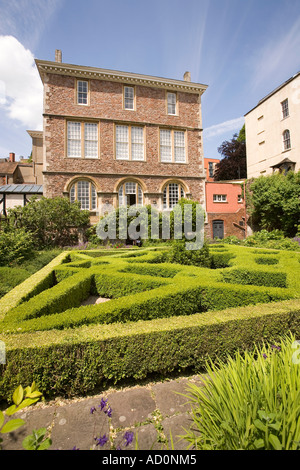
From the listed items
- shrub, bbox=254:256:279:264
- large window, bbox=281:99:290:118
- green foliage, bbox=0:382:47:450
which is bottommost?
green foliage, bbox=0:382:47:450

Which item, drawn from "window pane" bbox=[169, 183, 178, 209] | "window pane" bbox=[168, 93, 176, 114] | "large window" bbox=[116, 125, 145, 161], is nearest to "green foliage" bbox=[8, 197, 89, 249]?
"large window" bbox=[116, 125, 145, 161]

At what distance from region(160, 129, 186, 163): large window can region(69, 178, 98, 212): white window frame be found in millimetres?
6137

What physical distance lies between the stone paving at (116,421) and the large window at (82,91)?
19159 millimetres

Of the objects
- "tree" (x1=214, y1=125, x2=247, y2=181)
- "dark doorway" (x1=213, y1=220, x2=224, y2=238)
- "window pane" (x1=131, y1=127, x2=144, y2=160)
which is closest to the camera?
"window pane" (x1=131, y1=127, x2=144, y2=160)

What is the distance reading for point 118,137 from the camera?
17719mm

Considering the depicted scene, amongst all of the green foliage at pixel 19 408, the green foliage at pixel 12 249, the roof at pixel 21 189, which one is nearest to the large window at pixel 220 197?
the roof at pixel 21 189

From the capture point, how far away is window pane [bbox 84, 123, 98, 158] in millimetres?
17047

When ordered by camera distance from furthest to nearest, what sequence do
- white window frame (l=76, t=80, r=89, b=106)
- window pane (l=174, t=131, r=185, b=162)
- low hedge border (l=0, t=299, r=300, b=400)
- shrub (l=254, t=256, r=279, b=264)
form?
window pane (l=174, t=131, r=185, b=162)
white window frame (l=76, t=80, r=89, b=106)
shrub (l=254, t=256, r=279, b=264)
low hedge border (l=0, t=299, r=300, b=400)

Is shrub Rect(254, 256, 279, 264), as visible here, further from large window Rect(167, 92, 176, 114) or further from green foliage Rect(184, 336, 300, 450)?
large window Rect(167, 92, 176, 114)

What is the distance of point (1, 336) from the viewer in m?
2.64

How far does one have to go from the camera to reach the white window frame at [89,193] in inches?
653

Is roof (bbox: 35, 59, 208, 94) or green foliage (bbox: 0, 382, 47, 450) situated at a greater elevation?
roof (bbox: 35, 59, 208, 94)

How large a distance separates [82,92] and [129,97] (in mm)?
3529

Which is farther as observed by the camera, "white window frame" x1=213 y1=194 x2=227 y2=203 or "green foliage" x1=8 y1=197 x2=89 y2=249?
"white window frame" x1=213 y1=194 x2=227 y2=203
